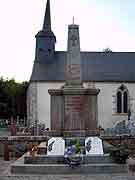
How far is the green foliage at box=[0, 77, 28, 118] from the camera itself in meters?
53.8

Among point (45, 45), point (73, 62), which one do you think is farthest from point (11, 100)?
point (73, 62)

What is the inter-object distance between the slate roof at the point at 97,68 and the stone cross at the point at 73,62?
22.3 meters

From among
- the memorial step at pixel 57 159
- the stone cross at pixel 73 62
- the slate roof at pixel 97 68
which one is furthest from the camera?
the slate roof at pixel 97 68

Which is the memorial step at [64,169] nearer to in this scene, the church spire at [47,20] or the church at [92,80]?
the church at [92,80]

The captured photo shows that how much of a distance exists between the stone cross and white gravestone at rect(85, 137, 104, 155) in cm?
253

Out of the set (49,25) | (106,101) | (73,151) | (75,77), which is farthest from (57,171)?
(49,25)

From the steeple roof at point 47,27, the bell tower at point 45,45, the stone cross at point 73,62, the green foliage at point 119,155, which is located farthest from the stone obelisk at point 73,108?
the steeple roof at point 47,27

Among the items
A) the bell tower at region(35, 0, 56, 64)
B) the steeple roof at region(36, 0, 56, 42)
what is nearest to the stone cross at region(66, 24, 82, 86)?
the bell tower at region(35, 0, 56, 64)

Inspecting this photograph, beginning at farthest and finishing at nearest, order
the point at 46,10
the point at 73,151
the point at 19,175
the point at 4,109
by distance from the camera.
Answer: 1. the point at 4,109
2. the point at 46,10
3. the point at 73,151
4. the point at 19,175

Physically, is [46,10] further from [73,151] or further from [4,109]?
[73,151]

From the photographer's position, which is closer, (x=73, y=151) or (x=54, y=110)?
(x=73, y=151)

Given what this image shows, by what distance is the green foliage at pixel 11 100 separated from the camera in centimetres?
5381

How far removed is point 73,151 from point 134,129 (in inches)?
437

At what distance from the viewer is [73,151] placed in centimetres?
1163
